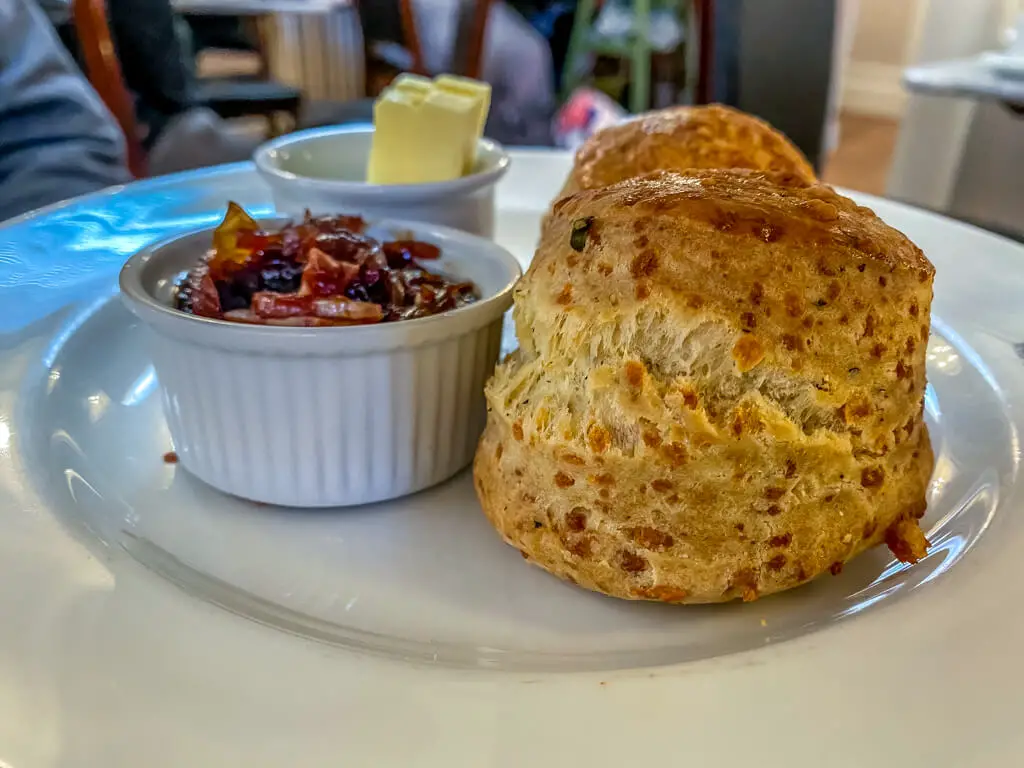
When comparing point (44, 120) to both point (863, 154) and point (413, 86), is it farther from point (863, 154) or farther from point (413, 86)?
point (863, 154)

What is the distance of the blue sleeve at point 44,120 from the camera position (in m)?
2.86

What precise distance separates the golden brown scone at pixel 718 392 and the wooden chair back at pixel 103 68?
3.12 metres

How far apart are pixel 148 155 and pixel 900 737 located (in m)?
4.01


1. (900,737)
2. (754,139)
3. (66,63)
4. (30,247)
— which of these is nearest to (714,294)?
(900,737)

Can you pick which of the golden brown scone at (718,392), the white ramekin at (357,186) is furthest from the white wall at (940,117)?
the golden brown scone at (718,392)

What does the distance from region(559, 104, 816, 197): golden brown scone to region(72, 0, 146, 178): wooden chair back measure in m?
2.62

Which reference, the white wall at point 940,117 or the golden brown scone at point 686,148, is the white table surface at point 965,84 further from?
the golden brown scone at point 686,148

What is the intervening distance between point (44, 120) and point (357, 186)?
166 centimetres

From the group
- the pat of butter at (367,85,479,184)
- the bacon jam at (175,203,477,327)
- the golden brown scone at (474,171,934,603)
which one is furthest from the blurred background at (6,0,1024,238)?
the golden brown scone at (474,171,934,603)

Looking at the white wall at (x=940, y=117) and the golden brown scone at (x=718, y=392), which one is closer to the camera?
the golden brown scone at (x=718, y=392)

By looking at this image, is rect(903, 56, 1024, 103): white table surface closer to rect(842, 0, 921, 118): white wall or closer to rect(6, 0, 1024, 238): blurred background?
rect(6, 0, 1024, 238): blurred background

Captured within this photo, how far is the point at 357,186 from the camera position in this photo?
197 cm

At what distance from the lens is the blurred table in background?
8.59 metres

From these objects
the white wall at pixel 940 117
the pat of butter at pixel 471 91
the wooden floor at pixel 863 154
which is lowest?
the wooden floor at pixel 863 154
